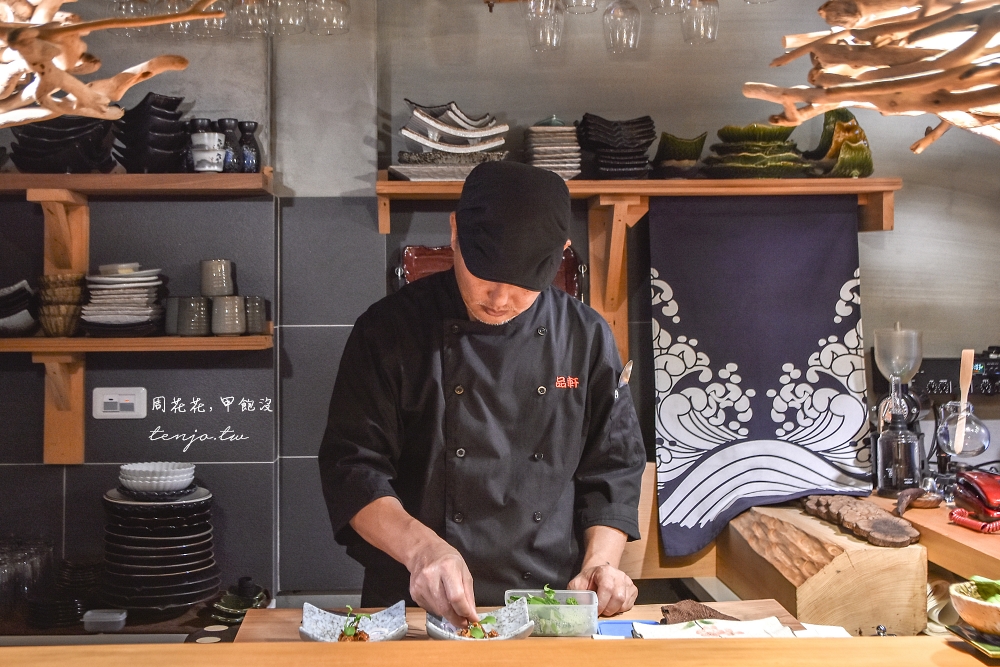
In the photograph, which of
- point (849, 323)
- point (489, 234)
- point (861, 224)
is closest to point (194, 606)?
point (489, 234)

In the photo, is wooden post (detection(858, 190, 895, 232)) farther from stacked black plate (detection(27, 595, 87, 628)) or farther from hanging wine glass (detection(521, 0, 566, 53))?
stacked black plate (detection(27, 595, 87, 628))

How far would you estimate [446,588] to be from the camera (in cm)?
158

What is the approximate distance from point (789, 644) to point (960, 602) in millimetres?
267

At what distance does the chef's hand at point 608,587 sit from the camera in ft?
5.96

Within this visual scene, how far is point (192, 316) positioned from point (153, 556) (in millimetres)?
782

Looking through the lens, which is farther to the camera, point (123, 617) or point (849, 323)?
point (849, 323)

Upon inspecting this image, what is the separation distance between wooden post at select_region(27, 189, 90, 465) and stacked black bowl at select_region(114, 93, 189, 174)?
263mm

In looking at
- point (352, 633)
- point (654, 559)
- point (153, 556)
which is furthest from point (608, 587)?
point (153, 556)

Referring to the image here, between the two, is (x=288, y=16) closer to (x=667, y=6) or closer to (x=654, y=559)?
(x=667, y=6)

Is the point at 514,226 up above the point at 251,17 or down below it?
below

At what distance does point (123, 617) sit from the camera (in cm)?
280

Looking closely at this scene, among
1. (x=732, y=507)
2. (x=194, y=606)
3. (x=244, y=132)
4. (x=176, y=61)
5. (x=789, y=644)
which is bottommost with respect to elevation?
(x=194, y=606)

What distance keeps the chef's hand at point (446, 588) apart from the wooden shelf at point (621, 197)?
1791mm

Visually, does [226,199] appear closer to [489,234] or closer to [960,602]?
[489,234]
